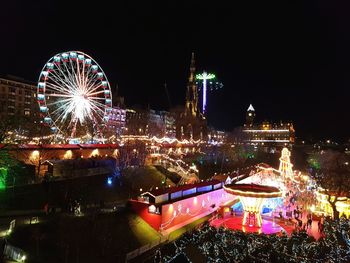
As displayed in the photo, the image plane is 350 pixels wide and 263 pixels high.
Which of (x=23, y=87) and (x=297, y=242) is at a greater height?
(x=23, y=87)

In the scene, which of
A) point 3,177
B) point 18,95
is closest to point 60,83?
point 3,177

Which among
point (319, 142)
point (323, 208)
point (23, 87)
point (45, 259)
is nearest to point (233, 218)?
point (323, 208)

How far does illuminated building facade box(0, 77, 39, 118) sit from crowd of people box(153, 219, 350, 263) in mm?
60311

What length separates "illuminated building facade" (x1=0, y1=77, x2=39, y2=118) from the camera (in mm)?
69000

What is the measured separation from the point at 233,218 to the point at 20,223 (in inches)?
647

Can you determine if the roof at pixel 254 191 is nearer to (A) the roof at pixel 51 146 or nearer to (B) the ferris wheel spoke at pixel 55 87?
(A) the roof at pixel 51 146

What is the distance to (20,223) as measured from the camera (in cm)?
1869

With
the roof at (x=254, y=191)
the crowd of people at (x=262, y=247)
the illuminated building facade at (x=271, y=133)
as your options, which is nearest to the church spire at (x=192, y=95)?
the illuminated building facade at (x=271, y=133)

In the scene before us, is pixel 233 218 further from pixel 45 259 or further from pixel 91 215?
pixel 45 259

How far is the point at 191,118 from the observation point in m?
89.5

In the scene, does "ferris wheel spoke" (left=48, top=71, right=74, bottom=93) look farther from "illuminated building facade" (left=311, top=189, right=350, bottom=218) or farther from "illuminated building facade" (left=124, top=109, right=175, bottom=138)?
"illuminated building facade" (left=124, top=109, right=175, bottom=138)

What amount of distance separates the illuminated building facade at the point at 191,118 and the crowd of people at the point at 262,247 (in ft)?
234

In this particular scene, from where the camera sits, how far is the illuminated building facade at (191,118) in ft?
294

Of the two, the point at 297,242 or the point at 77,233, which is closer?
the point at 297,242
